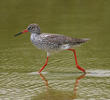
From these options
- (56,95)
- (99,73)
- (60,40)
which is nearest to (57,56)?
(60,40)

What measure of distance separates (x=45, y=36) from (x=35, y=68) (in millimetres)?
1318

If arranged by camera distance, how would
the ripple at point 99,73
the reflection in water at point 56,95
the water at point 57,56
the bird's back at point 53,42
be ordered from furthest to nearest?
the bird's back at point 53,42, the ripple at point 99,73, the water at point 57,56, the reflection in water at point 56,95

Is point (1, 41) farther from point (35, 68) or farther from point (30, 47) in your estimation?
point (35, 68)

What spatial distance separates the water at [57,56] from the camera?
890 cm

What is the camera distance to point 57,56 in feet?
39.5

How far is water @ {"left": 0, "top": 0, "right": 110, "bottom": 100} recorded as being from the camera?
8898 millimetres

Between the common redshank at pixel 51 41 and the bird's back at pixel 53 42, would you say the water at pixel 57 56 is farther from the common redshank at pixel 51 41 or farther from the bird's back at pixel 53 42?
the bird's back at pixel 53 42

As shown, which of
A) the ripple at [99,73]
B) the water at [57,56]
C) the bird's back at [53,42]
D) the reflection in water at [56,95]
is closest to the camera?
the reflection in water at [56,95]

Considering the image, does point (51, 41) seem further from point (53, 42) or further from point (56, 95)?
point (56, 95)

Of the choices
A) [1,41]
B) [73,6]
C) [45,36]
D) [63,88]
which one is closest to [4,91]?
[63,88]

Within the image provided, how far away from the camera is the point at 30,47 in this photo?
13.5 metres

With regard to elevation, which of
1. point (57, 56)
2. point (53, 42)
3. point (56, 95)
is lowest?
point (56, 95)

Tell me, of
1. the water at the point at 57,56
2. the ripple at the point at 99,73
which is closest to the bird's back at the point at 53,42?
the water at the point at 57,56

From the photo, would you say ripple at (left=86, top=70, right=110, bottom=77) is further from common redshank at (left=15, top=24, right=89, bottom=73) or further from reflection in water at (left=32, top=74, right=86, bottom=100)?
reflection in water at (left=32, top=74, right=86, bottom=100)
